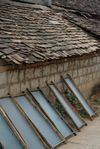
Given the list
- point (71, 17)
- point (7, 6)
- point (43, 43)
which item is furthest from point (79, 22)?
point (43, 43)

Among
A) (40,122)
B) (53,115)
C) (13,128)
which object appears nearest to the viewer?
(13,128)

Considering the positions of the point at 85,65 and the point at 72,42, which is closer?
the point at 72,42

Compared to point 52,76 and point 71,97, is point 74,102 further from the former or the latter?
point 52,76

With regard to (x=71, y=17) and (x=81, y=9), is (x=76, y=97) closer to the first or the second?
(x=71, y=17)

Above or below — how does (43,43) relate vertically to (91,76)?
above

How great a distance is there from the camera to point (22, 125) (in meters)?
8.30

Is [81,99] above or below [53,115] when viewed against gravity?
below

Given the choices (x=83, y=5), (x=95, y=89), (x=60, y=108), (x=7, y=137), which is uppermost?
(x=7, y=137)

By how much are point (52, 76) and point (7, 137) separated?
405 centimetres

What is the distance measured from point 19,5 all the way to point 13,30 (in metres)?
3.73

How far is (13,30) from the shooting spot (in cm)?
1109

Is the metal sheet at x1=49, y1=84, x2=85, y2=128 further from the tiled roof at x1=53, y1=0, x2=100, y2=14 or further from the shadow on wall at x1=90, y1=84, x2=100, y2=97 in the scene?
the tiled roof at x1=53, y1=0, x2=100, y2=14

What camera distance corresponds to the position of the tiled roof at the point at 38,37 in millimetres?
9641

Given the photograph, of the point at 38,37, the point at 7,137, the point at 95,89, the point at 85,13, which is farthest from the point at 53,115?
the point at 85,13
